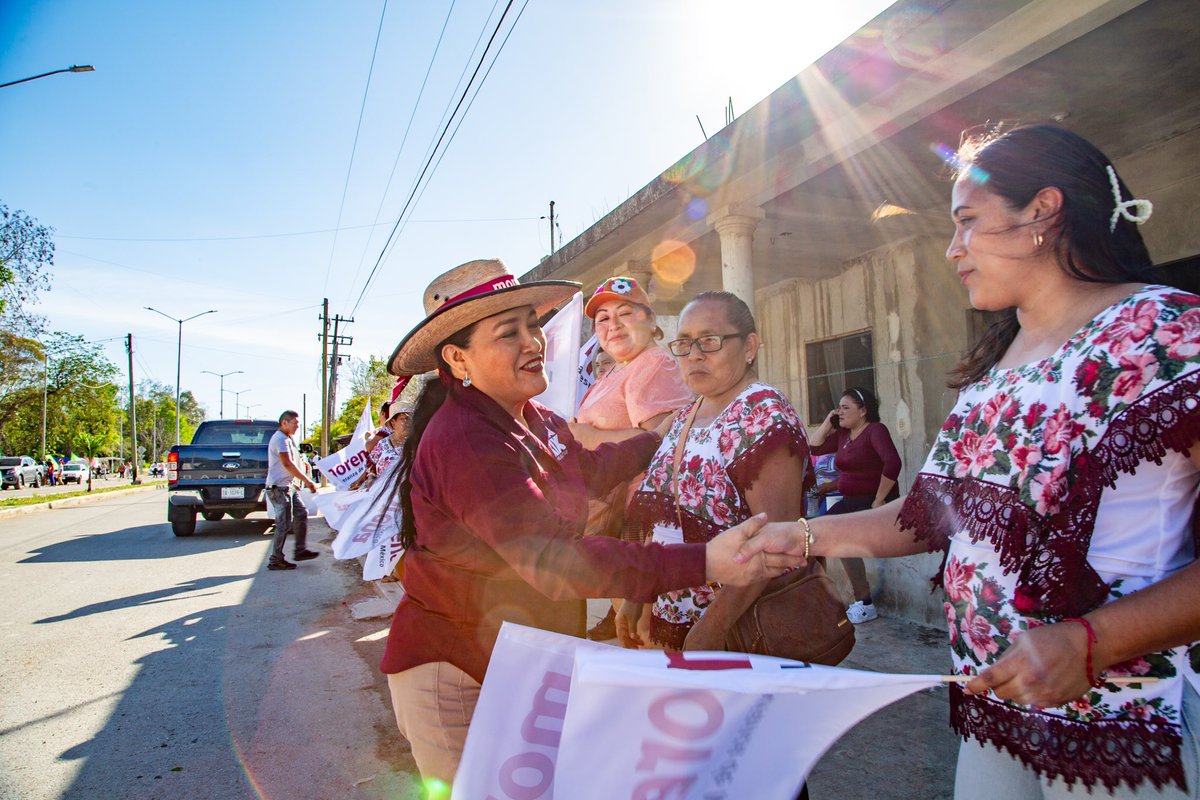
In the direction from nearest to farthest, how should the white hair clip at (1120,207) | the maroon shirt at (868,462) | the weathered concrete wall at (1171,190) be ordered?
the white hair clip at (1120,207) < the weathered concrete wall at (1171,190) < the maroon shirt at (868,462)

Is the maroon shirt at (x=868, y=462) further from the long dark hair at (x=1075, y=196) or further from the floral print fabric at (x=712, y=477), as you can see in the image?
the long dark hair at (x=1075, y=196)

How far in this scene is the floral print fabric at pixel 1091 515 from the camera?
1.23 metres

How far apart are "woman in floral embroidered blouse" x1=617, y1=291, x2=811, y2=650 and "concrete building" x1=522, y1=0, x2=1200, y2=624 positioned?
97cm

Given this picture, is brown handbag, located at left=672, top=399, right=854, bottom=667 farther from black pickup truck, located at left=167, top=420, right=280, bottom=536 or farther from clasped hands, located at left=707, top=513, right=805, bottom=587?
black pickup truck, located at left=167, top=420, right=280, bottom=536

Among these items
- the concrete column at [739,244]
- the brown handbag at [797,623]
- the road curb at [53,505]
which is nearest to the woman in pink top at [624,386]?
the brown handbag at [797,623]

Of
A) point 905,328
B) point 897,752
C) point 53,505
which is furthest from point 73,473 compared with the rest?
point 897,752

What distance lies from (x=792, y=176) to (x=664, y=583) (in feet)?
15.1

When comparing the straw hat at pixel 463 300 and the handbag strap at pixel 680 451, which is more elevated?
the straw hat at pixel 463 300

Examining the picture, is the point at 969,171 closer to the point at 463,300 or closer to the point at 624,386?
the point at 463,300

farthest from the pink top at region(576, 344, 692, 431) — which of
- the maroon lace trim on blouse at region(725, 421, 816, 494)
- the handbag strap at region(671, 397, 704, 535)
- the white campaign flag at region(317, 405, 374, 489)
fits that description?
the white campaign flag at region(317, 405, 374, 489)

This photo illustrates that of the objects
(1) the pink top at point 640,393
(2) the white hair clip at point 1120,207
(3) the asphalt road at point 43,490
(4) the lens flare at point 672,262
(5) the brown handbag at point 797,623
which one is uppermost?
(4) the lens flare at point 672,262

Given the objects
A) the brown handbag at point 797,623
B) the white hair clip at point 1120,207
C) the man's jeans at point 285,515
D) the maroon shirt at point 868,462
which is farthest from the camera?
the man's jeans at point 285,515

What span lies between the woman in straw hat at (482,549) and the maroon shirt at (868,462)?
13.8ft

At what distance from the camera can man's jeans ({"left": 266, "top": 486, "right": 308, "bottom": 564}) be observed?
31.3ft
